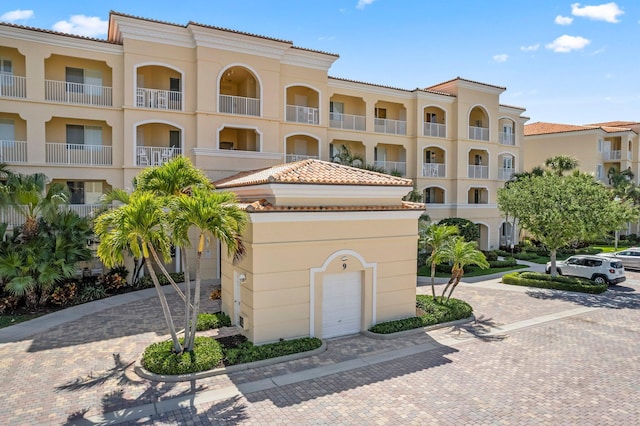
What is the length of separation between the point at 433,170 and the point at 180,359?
26.1 metres

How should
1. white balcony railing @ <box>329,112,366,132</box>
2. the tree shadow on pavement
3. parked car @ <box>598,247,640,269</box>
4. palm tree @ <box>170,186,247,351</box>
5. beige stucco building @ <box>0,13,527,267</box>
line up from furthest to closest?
white balcony railing @ <box>329,112,366,132</box> → parked car @ <box>598,247,640,269</box> → beige stucco building @ <box>0,13,527,267</box> → the tree shadow on pavement → palm tree @ <box>170,186,247,351</box>

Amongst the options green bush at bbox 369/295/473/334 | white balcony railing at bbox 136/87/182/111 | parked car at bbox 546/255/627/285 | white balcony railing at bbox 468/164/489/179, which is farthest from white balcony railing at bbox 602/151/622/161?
white balcony railing at bbox 136/87/182/111

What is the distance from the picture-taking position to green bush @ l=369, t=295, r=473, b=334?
47.7ft

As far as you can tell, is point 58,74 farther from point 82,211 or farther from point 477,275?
point 477,275

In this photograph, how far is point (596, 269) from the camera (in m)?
23.5

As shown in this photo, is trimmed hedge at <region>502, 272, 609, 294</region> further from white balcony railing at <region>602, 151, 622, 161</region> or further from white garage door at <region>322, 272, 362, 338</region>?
white balcony railing at <region>602, 151, 622, 161</region>

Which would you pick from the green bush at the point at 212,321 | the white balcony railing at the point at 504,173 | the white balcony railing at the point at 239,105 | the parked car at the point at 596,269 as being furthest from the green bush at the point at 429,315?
the white balcony railing at the point at 504,173

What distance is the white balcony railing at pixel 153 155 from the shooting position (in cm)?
2223

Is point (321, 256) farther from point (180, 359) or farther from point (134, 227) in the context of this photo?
point (134, 227)

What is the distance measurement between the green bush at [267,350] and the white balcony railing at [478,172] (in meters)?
25.6

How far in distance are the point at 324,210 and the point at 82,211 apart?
14.6 metres

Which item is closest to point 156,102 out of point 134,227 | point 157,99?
point 157,99

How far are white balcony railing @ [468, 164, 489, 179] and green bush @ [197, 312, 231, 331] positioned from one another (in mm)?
25529

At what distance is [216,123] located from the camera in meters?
23.1
